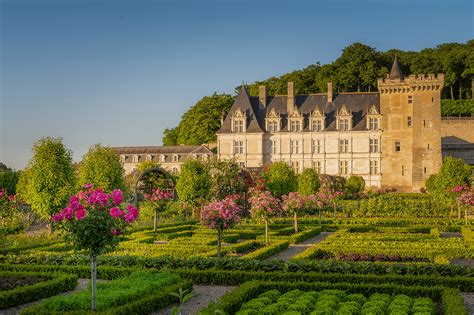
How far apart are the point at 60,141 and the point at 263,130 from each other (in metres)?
31.6

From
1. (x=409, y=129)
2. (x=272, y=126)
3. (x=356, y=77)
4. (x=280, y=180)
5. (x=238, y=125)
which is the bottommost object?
(x=280, y=180)

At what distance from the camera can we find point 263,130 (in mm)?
57844

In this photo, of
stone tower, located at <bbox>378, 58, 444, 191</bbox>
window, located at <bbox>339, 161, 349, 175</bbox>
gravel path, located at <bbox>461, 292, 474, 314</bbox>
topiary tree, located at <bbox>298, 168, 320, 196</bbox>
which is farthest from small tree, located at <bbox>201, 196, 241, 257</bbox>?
stone tower, located at <bbox>378, 58, 444, 191</bbox>

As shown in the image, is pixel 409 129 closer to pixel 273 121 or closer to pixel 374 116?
pixel 374 116

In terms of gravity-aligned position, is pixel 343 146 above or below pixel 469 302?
above

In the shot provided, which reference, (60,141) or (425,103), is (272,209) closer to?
(60,141)

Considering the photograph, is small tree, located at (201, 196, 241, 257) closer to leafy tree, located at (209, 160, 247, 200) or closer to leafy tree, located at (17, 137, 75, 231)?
leafy tree, located at (17, 137, 75, 231)

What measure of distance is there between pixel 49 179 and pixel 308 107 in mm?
34739

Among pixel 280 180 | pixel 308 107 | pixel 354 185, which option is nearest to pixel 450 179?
pixel 280 180

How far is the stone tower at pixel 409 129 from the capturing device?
55031mm

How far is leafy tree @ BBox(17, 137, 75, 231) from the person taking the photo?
26594 mm

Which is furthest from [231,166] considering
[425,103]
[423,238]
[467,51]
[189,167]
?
[467,51]

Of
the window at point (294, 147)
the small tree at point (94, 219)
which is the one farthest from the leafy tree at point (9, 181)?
the small tree at point (94, 219)

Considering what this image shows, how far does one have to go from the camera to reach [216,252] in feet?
63.9
